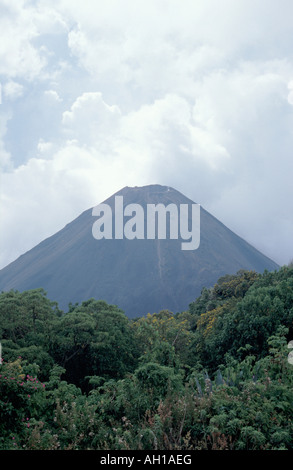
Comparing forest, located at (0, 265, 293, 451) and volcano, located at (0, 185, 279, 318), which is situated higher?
volcano, located at (0, 185, 279, 318)

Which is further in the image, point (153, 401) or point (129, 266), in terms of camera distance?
point (129, 266)

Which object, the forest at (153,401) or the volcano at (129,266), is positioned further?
the volcano at (129,266)

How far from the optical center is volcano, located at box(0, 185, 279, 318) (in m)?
128

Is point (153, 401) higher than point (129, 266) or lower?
lower

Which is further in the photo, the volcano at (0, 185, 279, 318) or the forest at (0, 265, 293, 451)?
the volcano at (0, 185, 279, 318)

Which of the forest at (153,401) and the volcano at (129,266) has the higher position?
the volcano at (129,266)

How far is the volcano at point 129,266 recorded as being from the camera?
12800 cm

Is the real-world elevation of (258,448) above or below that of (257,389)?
below

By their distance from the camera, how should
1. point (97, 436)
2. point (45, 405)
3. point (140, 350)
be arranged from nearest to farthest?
1. point (97, 436)
2. point (45, 405)
3. point (140, 350)

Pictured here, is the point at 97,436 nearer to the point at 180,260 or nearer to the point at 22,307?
the point at 22,307

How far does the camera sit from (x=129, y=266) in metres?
141

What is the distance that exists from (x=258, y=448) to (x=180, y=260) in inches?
5393
